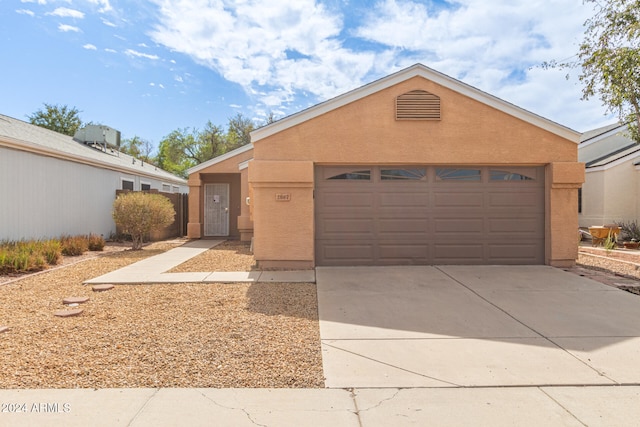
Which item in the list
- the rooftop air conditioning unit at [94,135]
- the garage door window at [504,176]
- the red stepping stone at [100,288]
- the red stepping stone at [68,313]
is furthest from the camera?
the rooftop air conditioning unit at [94,135]

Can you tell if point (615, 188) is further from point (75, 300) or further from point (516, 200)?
point (75, 300)

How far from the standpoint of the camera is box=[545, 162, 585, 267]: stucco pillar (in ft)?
28.1

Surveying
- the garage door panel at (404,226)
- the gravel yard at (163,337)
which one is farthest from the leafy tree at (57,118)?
the garage door panel at (404,226)

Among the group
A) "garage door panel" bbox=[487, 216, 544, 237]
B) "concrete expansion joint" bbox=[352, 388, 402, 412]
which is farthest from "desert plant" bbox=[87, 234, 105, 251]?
"garage door panel" bbox=[487, 216, 544, 237]

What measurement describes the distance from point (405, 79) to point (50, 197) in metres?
11.8

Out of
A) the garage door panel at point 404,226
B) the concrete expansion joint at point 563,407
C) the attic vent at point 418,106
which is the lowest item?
the concrete expansion joint at point 563,407

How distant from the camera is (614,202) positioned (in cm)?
1495

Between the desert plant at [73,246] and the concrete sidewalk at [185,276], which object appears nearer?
the concrete sidewalk at [185,276]

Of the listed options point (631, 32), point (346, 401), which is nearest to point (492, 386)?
point (346, 401)

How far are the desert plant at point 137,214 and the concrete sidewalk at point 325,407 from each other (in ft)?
32.6

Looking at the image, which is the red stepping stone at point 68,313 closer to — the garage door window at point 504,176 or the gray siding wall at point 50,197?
the gray siding wall at point 50,197

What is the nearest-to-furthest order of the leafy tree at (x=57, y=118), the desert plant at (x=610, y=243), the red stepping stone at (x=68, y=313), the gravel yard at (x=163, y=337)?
the gravel yard at (x=163, y=337), the red stepping stone at (x=68, y=313), the desert plant at (x=610, y=243), the leafy tree at (x=57, y=118)

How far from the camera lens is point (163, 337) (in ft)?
14.2

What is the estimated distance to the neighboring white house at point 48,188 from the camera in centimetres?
1029
